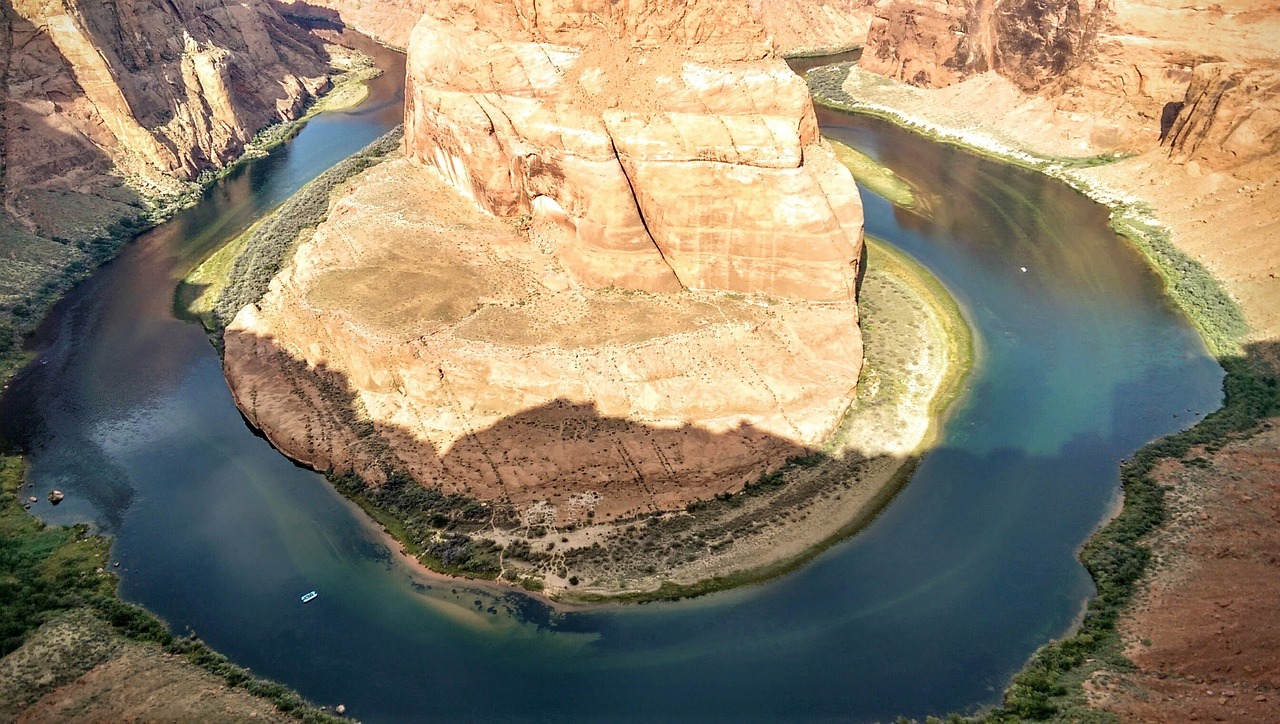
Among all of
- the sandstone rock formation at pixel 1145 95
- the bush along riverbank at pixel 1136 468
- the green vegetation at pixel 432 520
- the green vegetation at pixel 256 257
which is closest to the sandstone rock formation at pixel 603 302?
the green vegetation at pixel 432 520

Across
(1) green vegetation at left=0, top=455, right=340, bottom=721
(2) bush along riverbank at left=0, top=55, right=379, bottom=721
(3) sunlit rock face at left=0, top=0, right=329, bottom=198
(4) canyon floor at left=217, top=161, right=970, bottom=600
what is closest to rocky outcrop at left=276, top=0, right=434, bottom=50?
(3) sunlit rock face at left=0, top=0, right=329, bottom=198

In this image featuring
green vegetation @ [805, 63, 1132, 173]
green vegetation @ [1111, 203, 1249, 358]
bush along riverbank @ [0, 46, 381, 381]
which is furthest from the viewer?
green vegetation @ [805, 63, 1132, 173]

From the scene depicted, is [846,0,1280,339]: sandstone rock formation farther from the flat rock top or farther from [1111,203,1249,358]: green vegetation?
the flat rock top

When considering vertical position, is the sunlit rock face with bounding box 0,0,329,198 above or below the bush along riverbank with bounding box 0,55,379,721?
above

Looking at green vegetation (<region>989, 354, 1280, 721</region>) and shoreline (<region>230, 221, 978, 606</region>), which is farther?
shoreline (<region>230, 221, 978, 606</region>)

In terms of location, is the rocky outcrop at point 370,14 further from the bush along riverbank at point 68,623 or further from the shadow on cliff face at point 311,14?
the bush along riverbank at point 68,623

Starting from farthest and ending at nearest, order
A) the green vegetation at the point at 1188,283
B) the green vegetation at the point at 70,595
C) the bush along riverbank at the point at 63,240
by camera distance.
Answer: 1. the bush along riverbank at the point at 63,240
2. the green vegetation at the point at 1188,283
3. the green vegetation at the point at 70,595

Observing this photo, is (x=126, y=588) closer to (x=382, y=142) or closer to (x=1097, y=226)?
(x=382, y=142)
